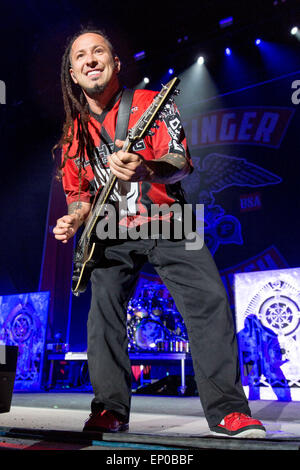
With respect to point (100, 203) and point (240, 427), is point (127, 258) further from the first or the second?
point (240, 427)

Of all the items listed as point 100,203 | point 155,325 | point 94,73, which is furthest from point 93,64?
point 155,325

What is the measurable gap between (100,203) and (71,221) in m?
0.18

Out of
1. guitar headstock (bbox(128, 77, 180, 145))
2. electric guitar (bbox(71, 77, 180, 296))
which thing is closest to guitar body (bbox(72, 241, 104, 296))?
electric guitar (bbox(71, 77, 180, 296))

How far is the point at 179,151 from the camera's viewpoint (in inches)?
73.5

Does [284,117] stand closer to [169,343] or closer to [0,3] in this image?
[169,343]

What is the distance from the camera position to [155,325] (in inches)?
206

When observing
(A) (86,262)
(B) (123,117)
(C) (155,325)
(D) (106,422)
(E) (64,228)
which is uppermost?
(B) (123,117)

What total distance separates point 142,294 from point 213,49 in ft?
13.2

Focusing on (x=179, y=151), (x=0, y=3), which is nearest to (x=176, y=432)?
(x=179, y=151)

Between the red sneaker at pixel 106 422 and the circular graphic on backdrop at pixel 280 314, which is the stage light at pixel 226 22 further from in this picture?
the red sneaker at pixel 106 422

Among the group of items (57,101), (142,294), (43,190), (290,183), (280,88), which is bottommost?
(142,294)

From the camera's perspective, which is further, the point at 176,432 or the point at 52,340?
the point at 52,340

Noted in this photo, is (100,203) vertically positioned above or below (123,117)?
below

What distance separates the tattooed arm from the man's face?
62 cm
